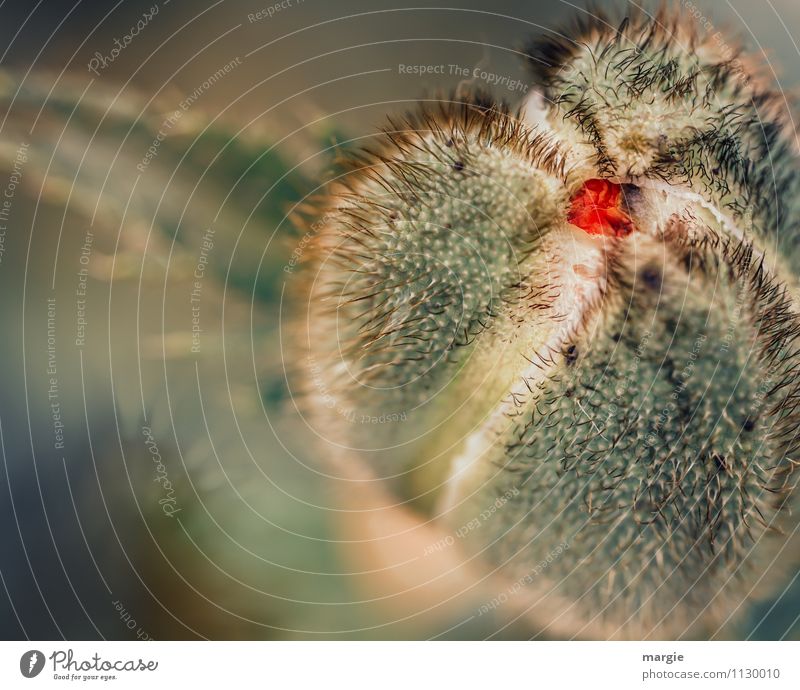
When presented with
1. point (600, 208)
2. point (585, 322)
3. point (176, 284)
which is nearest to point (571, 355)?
point (585, 322)

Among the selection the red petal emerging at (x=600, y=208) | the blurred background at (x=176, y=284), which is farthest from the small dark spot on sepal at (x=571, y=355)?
the blurred background at (x=176, y=284)

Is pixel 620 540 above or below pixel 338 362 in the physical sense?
below

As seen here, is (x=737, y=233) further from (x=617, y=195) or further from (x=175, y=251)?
(x=175, y=251)

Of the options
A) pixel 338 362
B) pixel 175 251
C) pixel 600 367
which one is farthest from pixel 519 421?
pixel 175 251

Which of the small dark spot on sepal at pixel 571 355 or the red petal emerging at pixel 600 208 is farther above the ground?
the red petal emerging at pixel 600 208

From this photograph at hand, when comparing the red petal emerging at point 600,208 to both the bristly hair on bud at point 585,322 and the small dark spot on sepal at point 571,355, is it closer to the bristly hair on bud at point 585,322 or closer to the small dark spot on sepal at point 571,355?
the bristly hair on bud at point 585,322

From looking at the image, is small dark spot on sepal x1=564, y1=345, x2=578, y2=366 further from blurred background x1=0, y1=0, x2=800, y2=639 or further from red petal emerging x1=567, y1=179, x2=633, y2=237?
blurred background x1=0, y1=0, x2=800, y2=639
